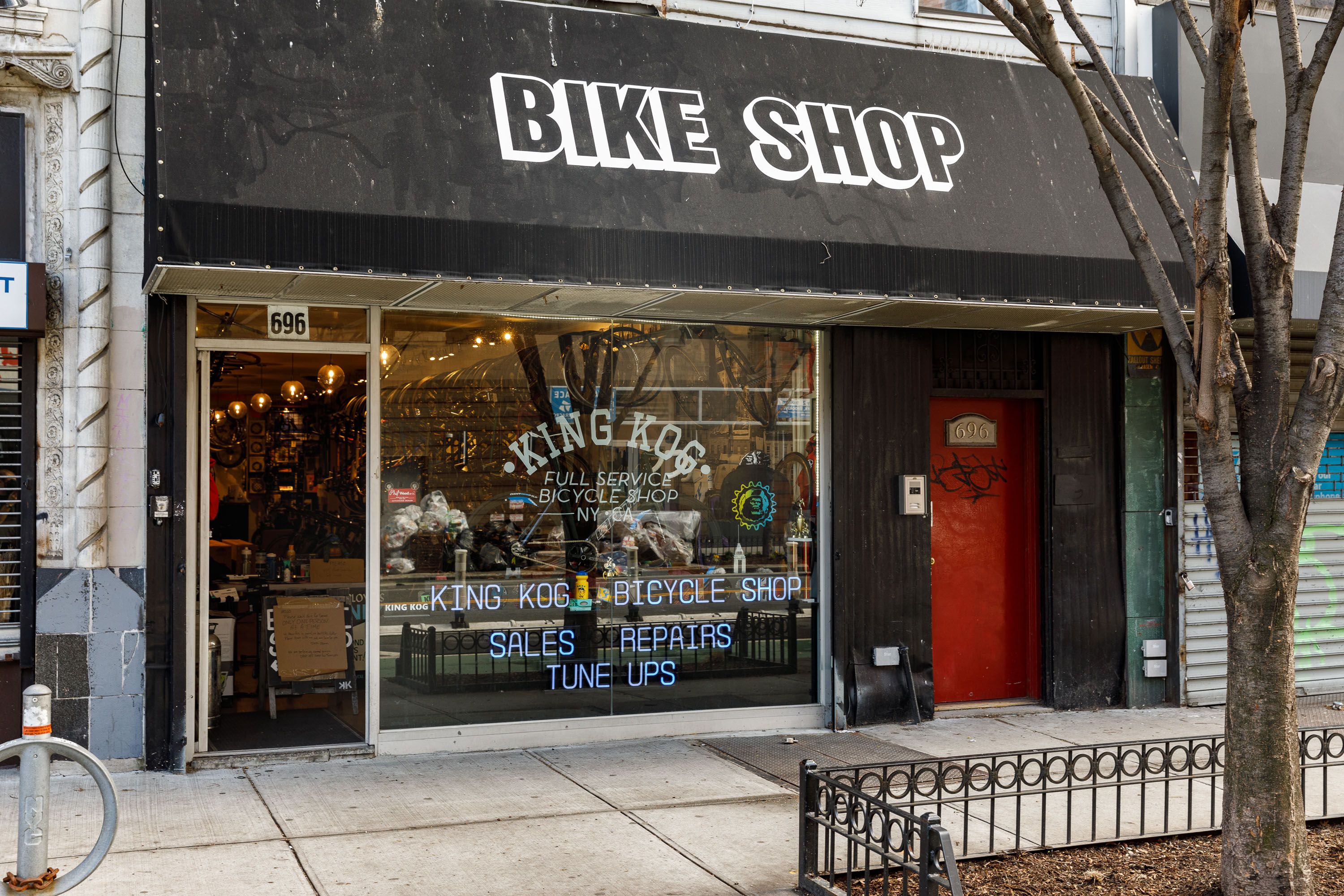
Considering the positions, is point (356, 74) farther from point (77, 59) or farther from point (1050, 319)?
point (1050, 319)

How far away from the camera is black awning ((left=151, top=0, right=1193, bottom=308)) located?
646 cm

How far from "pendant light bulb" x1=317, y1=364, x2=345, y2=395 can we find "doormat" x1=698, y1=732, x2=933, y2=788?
3.38m

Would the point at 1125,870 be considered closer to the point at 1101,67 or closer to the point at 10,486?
the point at 1101,67

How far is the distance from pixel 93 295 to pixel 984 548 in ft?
21.1

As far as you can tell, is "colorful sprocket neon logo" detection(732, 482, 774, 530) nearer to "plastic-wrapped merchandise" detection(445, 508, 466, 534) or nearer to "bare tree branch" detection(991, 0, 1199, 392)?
"plastic-wrapped merchandise" detection(445, 508, 466, 534)

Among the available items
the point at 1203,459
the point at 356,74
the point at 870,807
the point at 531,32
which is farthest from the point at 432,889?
the point at 531,32

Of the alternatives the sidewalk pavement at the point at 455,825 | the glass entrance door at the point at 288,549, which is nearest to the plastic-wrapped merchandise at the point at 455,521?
the glass entrance door at the point at 288,549

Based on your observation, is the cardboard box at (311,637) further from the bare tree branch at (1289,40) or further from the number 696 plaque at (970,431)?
the bare tree branch at (1289,40)

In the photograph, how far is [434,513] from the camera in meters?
8.05

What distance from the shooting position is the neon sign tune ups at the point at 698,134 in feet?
23.3

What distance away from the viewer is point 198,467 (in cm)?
742

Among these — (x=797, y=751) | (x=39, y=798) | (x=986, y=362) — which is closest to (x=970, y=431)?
(x=986, y=362)

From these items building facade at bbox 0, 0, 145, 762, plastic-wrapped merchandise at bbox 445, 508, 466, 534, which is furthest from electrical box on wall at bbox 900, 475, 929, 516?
building facade at bbox 0, 0, 145, 762

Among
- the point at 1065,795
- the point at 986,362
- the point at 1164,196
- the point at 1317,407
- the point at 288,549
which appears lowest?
the point at 1065,795
